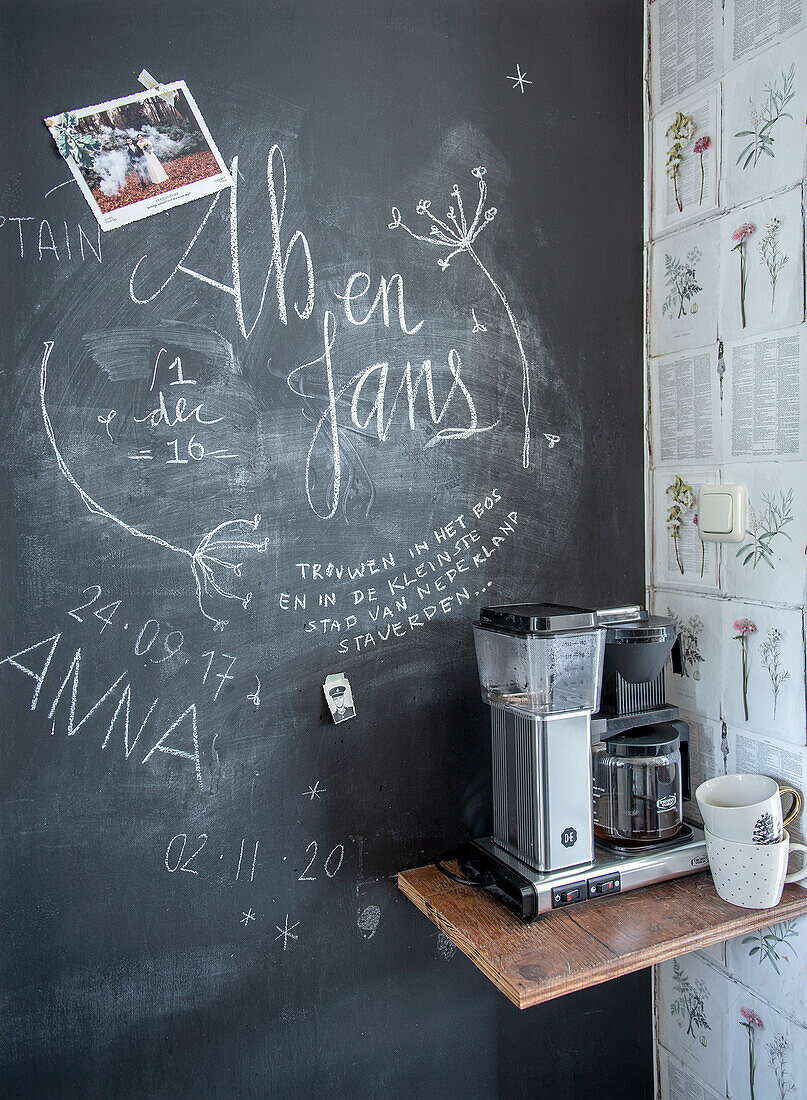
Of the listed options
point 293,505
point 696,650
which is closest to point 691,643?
point 696,650

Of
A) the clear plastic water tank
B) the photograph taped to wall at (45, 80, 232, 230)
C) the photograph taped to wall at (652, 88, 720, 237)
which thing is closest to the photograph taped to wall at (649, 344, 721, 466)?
the photograph taped to wall at (652, 88, 720, 237)

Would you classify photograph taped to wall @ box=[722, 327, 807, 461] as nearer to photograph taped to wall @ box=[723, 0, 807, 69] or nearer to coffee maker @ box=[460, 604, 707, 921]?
coffee maker @ box=[460, 604, 707, 921]

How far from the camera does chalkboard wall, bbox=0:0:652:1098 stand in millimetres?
1222

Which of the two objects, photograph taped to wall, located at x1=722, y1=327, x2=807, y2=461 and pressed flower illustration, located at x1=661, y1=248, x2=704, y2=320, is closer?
photograph taped to wall, located at x1=722, y1=327, x2=807, y2=461

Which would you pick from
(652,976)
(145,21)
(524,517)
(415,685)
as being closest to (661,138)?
(524,517)

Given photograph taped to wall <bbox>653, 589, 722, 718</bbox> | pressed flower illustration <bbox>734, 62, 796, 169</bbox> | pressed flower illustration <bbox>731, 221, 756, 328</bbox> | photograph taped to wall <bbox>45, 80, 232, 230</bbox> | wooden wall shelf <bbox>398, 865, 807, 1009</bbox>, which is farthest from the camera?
photograph taped to wall <bbox>653, 589, 722, 718</bbox>

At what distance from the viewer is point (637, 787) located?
1.38 meters

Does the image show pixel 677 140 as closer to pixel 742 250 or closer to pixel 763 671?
pixel 742 250

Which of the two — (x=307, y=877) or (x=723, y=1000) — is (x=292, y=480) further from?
(x=723, y=1000)

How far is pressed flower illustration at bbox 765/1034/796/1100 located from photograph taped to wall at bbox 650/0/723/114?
186cm

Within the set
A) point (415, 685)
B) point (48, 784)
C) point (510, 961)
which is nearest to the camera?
point (510, 961)

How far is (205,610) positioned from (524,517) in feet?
2.22

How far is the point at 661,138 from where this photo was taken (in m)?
1.60

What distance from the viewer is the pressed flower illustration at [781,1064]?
4.39ft
